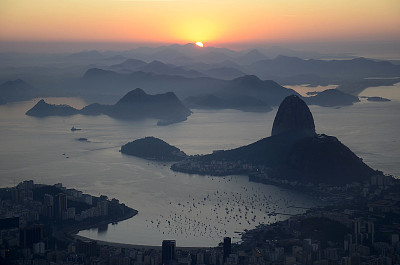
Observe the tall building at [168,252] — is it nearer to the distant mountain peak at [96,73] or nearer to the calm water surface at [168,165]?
the calm water surface at [168,165]

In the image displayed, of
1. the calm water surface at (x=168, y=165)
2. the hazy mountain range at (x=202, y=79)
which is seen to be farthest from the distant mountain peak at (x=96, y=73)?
the calm water surface at (x=168, y=165)

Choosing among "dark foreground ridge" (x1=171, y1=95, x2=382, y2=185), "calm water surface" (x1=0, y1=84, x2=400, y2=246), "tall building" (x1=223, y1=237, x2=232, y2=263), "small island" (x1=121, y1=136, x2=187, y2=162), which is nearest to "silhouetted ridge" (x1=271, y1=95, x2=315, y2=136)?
"dark foreground ridge" (x1=171, y1=95, x2=382, y2=185)

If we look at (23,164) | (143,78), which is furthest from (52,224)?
(143,78)

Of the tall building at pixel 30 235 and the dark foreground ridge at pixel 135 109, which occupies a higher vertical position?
the dark foreground ridge at pixel 135 109

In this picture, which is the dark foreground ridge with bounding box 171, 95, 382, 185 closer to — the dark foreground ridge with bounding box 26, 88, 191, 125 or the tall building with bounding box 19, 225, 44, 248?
the tall building with bounding box 19, 225, 44, 248

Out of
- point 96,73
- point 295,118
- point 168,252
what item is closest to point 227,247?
point 168,252

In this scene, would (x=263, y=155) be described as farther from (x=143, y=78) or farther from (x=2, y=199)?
(x=143, y=78)
